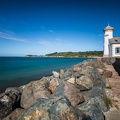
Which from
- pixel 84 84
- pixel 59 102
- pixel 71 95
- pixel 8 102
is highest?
pixel 59 102

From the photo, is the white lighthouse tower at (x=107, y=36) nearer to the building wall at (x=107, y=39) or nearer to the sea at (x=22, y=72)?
the building wall at (x=107, y=39)

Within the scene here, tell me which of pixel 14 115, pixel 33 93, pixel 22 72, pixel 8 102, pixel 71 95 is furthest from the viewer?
pixel 22 72

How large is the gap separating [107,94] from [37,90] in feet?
12.2

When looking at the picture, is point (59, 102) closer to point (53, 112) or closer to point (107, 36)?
point (53, 112)

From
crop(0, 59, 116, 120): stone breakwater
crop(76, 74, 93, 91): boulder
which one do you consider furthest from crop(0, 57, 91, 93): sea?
crop(76, 74, 93, 91): boulder

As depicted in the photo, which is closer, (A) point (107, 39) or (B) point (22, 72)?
(B) point (22, 72)

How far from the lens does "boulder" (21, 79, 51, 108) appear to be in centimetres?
612

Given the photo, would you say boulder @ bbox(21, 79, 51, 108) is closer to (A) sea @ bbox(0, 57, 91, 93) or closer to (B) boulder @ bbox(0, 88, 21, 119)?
(B) boulder @ bbox(0, 88, 21, 119)

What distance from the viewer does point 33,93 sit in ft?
21.3

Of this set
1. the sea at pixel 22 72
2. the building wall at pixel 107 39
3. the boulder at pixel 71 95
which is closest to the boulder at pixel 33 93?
the boulder at pixel 71 95

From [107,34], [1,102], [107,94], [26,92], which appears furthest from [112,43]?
[1,102]

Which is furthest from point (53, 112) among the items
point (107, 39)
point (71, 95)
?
point (107, 39)

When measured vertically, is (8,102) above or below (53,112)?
below

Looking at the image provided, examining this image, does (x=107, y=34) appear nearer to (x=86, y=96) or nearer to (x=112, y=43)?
(x=112, y=43)
